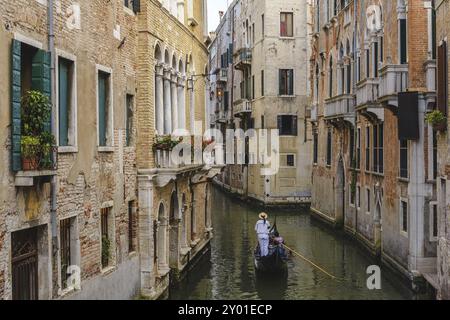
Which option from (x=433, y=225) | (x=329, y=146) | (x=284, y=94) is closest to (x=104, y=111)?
(x=433, y=225)

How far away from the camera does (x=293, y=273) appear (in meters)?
17.6

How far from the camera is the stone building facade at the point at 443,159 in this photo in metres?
11.5

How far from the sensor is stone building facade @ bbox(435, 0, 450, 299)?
37.6 feet

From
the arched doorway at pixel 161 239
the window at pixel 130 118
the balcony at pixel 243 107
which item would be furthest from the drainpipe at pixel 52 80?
the balcony at pixel 243 107

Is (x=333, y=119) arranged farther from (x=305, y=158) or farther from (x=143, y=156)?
(x=143, y=156)

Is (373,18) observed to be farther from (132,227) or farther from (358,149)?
(132,227)

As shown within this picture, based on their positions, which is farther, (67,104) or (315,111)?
(315,111)

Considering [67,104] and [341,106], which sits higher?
[341,106]

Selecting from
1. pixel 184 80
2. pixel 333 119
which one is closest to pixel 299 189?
pixel 333 119

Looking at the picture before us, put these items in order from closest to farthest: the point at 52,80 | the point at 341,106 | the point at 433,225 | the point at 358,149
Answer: the point at 52,80, the point at 433,225, the point at 358,149, the point at 341,106

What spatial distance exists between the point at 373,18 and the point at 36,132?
1365 cm

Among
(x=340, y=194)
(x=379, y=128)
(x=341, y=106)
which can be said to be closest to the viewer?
(x=379, y=128)

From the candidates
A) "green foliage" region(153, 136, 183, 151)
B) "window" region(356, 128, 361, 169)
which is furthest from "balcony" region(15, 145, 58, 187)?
"window" region(356, 128, 361, 169)
